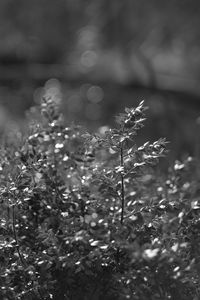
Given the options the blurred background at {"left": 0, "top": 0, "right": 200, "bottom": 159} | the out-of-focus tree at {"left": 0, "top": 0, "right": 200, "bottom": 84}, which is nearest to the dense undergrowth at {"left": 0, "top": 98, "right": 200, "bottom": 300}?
the blurred background at {"left": 0, "top": 0, "right": 200, "bottom": 159}

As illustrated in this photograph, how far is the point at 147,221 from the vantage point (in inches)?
68.1

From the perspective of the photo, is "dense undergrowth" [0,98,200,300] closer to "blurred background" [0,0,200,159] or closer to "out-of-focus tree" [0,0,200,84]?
"blurred background" [0,0,200,159]

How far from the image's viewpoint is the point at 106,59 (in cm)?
938

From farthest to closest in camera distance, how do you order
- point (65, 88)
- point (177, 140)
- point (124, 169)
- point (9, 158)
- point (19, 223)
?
point (65, 88) < point (177, 140) < point (9, 158) < point (19, 223) < point (124, 169)

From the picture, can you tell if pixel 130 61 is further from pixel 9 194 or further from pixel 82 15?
pixel 9 194

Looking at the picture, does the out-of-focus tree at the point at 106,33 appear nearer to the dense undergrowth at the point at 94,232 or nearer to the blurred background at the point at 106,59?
A: the blurred background at the point at 106,59

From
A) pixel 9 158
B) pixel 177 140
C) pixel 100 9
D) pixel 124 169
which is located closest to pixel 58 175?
pixel 9 158

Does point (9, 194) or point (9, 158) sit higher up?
A: point (9, 158)

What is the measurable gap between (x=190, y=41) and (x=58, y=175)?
6.11 meters

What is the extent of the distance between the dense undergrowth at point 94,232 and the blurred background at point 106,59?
367 centimetres

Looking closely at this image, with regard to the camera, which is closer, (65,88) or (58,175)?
(58,175)

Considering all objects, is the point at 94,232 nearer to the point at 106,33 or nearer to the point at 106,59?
the point at 106,33

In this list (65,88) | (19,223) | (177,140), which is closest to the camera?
(19,223)

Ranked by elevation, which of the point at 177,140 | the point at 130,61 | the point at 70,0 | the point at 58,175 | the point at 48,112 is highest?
the point at 70,0
